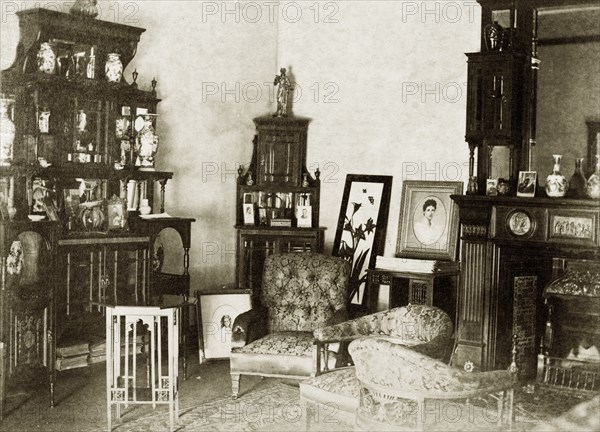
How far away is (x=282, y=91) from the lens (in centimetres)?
784

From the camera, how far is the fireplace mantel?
6145 millimetres

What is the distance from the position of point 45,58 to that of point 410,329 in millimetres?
3513

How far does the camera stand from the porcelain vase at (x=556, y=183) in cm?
601

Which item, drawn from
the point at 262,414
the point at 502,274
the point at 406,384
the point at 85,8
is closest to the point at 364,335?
the point at 262,414

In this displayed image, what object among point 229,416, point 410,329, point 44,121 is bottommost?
point 229,416

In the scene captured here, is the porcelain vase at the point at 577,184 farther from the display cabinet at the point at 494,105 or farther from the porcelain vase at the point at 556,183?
the display cabinet at the point at 494,105

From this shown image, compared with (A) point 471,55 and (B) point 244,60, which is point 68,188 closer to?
(B) point 244,60

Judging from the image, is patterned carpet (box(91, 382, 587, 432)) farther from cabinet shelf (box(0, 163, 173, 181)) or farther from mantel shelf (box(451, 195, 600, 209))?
cabinet shelf (box(0, 163, 173, 181))

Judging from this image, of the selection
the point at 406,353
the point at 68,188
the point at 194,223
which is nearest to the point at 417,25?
the point at 194,223

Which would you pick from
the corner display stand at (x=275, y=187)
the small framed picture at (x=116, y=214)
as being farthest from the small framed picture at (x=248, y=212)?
the small framed picture at (x=116, y=214)

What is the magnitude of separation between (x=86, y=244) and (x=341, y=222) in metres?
2.65

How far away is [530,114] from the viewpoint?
6418 millimetres

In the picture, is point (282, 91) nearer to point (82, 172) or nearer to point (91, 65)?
point (91, 65)

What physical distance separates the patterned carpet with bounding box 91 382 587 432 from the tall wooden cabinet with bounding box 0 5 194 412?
2.75ft
